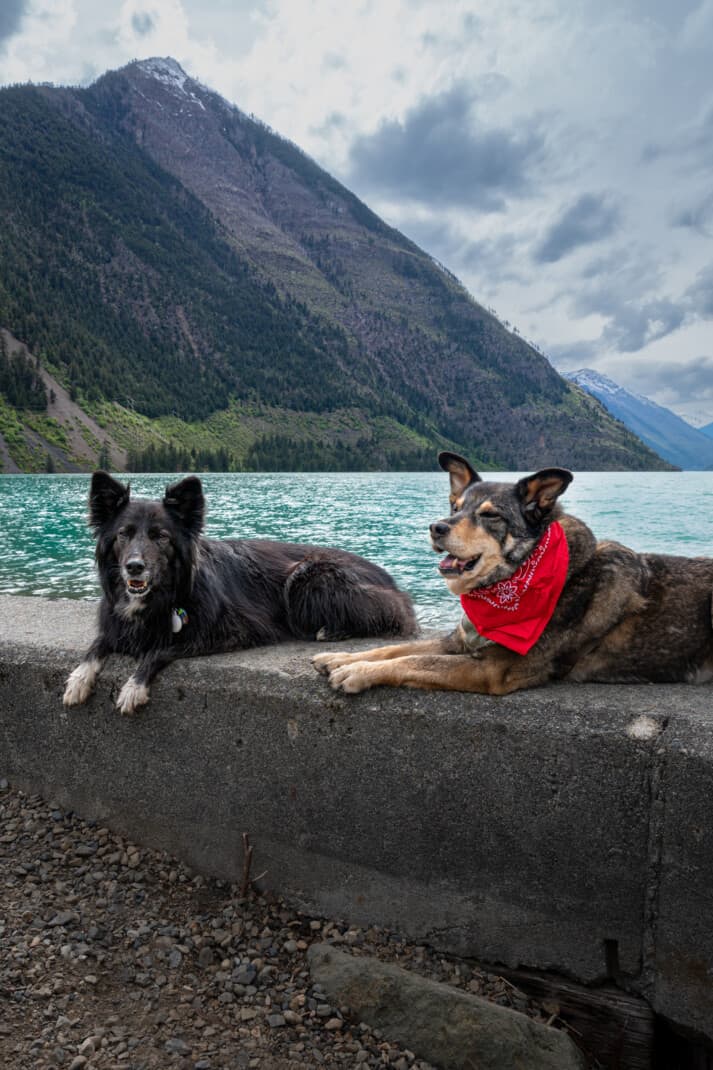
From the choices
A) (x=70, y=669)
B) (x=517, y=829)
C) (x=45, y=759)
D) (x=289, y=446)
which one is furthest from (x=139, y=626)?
(x=289, y=446)

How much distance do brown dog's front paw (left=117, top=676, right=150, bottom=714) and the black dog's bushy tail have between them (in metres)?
1.50

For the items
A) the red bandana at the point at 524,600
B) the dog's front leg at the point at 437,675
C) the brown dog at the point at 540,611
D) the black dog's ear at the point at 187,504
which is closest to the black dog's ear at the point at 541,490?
the brown dog at the point at 540,611

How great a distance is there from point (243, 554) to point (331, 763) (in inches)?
91.6

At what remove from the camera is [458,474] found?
15.6ft

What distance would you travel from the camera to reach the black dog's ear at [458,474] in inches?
183

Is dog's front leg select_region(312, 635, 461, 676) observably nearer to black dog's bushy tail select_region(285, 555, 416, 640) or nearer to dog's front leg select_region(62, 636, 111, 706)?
black dog's bushy tail select_region(285, 555, 416, 640)

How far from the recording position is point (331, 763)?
4.18 m

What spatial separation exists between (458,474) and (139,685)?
8.10ft

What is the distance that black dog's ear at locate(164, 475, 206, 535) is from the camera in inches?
204

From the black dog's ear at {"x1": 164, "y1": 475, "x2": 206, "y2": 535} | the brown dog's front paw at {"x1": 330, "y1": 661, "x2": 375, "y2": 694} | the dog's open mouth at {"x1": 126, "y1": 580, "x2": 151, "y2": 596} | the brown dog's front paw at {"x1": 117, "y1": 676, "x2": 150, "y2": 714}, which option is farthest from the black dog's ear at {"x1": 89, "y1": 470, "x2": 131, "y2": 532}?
the brown dog's front paw at {"x1": 330, "y1": 661, "x2": 375, "y2": 694}

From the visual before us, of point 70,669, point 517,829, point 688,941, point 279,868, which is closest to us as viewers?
point 688,941

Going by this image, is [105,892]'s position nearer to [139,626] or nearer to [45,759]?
[45,759]

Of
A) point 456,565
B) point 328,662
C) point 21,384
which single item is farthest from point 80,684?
point 21,384

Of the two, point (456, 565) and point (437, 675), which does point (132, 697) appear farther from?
point (456, 565)
